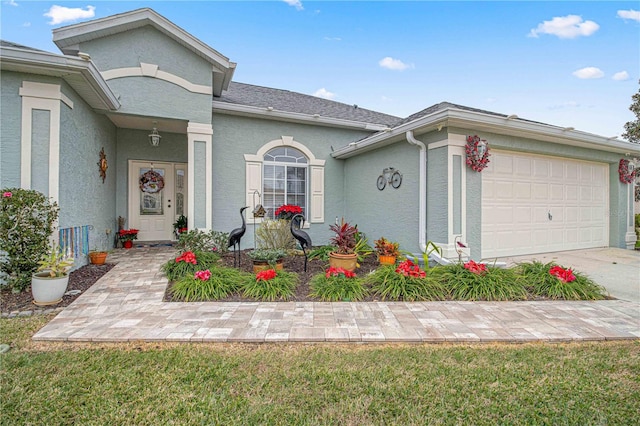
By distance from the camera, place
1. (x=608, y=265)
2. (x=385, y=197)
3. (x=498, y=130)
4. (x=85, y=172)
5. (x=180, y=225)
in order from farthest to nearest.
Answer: (x=180, y=225), (x=385, y=197), (x=608, y=265), (x=498, y=130), (x=85, y=172)

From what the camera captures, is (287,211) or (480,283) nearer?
(480,283)

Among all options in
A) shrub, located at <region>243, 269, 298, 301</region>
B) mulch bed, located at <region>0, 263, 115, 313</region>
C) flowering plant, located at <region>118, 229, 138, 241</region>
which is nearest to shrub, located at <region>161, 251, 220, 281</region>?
mulch bed, located at <region>0, 263, 115, 313</region>

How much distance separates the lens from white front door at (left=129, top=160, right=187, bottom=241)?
27.9ft

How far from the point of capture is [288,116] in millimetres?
7953

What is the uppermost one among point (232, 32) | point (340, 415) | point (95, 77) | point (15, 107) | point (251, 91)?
point (232, 32)

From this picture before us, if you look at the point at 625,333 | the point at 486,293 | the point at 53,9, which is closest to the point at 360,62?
the point at 53,9

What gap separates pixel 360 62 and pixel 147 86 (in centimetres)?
700

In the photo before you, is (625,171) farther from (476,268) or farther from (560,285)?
(476,268)

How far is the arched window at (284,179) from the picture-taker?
26.9 feet

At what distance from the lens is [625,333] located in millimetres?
3148

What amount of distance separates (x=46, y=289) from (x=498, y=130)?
7552 mm

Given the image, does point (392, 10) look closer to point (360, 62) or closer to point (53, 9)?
point (360, 62)

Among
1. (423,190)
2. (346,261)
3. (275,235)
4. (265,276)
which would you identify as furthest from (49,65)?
(423,190)

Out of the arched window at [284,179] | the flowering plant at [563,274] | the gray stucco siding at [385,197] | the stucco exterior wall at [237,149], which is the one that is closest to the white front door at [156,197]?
the stucco exterior wall at [237,149]
